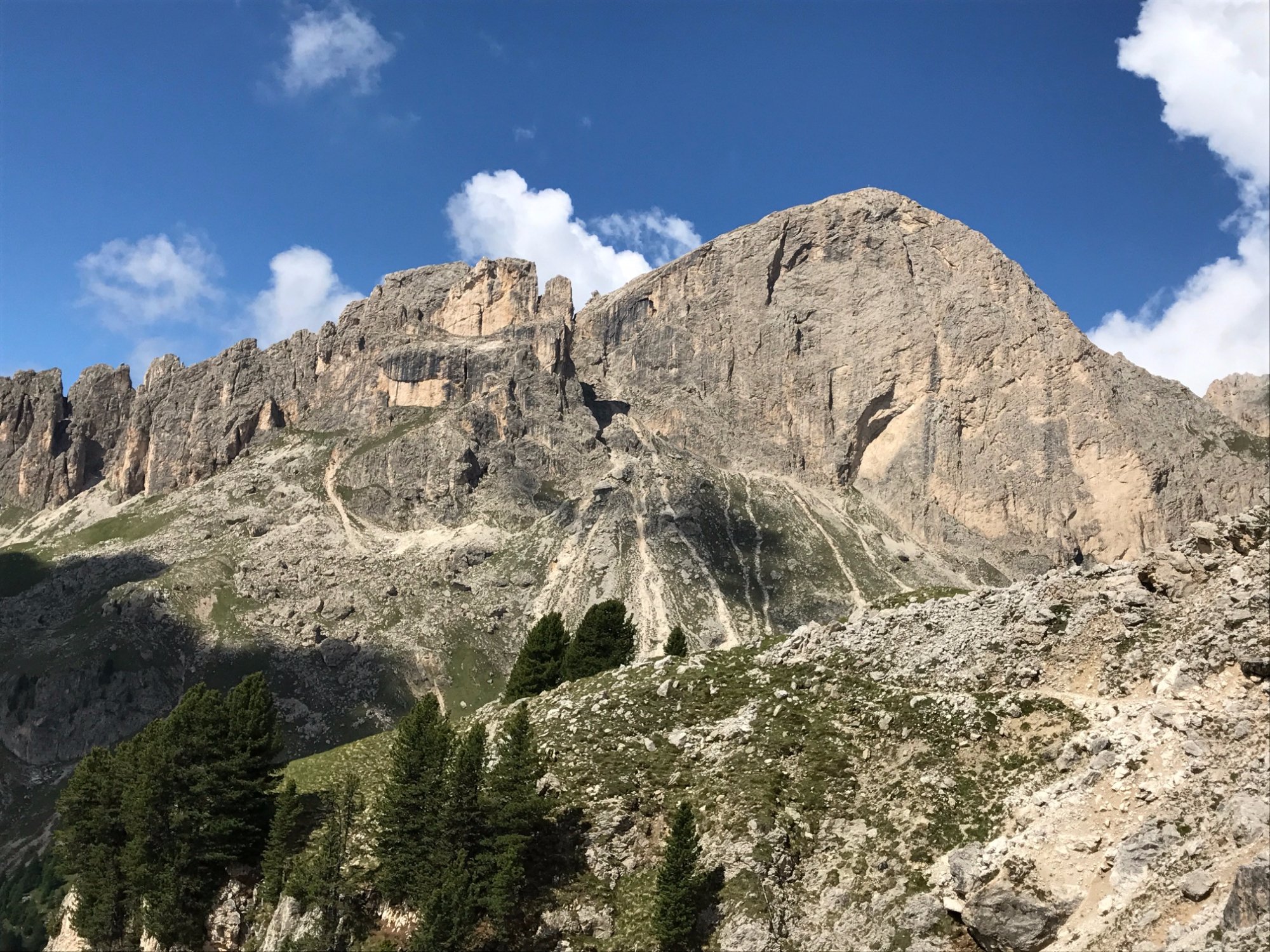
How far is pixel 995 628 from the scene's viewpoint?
48938 millimetres

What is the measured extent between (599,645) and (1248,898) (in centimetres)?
5204

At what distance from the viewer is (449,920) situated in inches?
1494

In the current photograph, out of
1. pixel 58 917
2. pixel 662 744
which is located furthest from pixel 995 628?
pixel 58 917

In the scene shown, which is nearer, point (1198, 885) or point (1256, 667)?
point (1198, 885)

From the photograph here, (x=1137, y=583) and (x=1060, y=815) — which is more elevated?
(x=1137, y=583)

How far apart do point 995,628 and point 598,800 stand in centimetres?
2252

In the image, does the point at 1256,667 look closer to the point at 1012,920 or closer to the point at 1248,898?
the point at 1248,898

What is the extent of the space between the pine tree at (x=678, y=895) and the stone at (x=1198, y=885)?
1777 centimetres

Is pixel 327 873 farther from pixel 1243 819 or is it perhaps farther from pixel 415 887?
pixel 1243 819

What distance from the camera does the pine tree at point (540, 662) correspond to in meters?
72.9

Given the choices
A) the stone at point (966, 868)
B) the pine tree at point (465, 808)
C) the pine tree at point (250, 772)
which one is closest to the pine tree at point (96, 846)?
the pine tree at point (250, 772)

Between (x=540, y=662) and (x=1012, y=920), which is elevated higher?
(x=540, y=662)

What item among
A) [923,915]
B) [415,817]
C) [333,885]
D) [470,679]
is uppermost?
[470,679]

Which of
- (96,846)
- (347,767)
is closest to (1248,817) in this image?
(347,767)
